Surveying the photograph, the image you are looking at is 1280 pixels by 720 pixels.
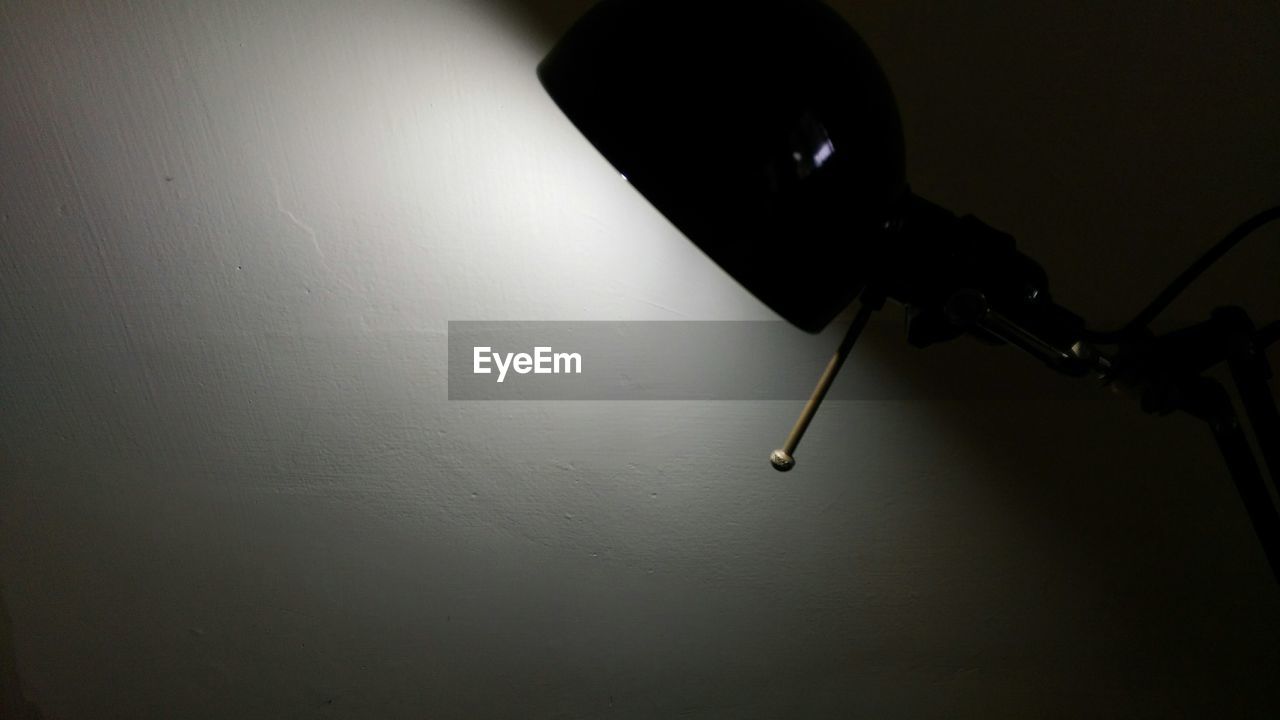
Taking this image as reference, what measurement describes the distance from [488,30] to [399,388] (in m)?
0.39

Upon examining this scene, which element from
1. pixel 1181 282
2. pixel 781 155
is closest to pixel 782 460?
pixel 781 155

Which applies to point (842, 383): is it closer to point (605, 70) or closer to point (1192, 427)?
point (1192, 427)

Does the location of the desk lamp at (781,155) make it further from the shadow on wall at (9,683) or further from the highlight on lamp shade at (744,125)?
the shadow on wall at (9,683)

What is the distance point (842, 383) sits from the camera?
2.73 ft

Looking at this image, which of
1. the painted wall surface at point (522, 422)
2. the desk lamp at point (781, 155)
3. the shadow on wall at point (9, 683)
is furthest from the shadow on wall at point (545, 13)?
the shadow on wall at point (9, 683)

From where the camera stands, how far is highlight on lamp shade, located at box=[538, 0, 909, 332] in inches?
15.2

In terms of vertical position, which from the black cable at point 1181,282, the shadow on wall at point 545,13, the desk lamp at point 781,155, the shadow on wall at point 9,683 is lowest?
the shadow on wall at point 9,683

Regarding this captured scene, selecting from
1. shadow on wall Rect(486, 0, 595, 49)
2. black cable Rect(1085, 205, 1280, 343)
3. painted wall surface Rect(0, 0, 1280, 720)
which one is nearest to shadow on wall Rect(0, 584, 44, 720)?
painted wall surface Rect(0, 0, 1280, 720)

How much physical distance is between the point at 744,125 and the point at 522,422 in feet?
1.75

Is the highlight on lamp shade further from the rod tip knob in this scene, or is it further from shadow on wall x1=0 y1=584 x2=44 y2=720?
shadow on wall x1=0 y1=584 x2=44 y2=720

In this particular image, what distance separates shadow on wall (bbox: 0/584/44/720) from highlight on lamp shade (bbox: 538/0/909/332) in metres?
0.96

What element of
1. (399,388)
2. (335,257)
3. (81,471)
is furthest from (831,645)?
(81,471)

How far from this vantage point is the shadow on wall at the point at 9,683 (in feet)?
2.89

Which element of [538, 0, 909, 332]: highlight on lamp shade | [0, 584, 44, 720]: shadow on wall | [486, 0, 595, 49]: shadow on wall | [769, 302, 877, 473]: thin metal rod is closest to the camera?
[538, 0, 909, 332]: highlight on lamp shade
